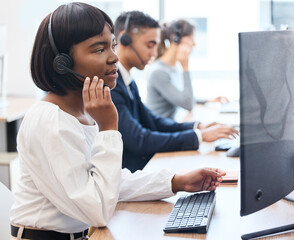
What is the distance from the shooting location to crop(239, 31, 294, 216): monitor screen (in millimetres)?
885

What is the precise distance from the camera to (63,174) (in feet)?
3.49

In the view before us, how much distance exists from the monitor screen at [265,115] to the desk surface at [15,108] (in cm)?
225

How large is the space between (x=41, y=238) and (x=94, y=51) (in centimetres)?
45

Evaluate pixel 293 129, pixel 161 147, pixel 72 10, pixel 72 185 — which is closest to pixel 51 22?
pixel 72 10

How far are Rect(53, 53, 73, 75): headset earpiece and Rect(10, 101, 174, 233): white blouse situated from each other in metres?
0.08

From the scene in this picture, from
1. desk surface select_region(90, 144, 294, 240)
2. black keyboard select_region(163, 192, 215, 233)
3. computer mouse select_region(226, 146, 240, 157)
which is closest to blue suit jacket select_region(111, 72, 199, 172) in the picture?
computer mouse select_region(226, 146, 240, 157)

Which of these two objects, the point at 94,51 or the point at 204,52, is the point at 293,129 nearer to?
the point at 94,51

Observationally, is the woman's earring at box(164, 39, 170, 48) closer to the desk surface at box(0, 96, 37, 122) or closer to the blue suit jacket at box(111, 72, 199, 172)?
the desk surface at box(0, 96, 37, 122)

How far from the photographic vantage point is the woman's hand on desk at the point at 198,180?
130 centimetres

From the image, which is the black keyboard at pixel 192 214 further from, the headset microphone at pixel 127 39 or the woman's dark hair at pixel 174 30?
the woman's dark hair at pixel 174 30

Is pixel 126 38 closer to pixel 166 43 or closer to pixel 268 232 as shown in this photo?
pixel 166 43

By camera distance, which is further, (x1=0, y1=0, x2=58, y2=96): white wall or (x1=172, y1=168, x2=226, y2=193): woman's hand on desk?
(x1=0, y1=0, x2=58, y2=96): white wall

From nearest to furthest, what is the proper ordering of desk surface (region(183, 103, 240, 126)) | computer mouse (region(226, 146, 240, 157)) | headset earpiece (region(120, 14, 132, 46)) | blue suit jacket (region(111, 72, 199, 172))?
computer mouse (region(226, 146, 240, 157)) < blue suit jacket (region(111, 72, 199, 172)) < headset earpiece (region(120, 14, 132, 46)) < desk surface (region(183, 103, 240, 126))

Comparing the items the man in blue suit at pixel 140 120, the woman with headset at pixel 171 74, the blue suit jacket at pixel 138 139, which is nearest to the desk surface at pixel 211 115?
the woman with headset at pixel 171 74
